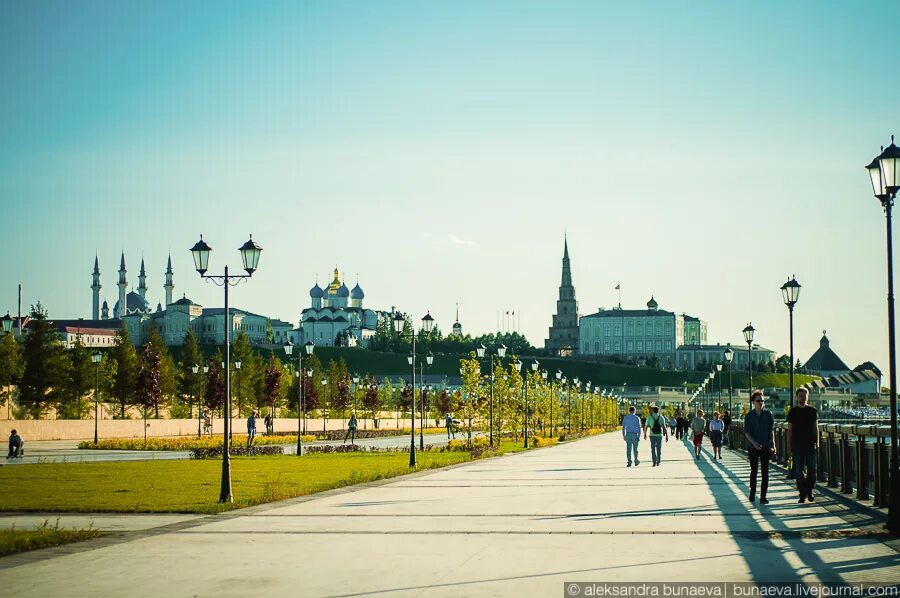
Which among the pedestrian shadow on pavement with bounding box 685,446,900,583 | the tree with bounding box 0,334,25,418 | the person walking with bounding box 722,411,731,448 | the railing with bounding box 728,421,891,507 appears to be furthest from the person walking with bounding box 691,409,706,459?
the tree with bounding box 0,334,25,418

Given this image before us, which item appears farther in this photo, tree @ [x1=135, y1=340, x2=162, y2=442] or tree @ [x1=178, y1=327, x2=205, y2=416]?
tree @ [x1=178, y1=327, x2=205, y2=416]

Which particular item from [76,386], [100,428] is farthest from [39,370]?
[100,428]

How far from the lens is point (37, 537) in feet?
43.7

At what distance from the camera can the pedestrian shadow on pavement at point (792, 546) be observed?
34.1 ft

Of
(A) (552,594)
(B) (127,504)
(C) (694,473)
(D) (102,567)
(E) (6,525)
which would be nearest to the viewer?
(A) (552,594)

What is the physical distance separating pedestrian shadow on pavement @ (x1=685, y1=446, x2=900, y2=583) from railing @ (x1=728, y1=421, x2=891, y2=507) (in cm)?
124

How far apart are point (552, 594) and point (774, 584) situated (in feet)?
6.76

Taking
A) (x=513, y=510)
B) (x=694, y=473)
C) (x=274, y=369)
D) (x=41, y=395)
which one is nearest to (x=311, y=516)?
(x=513, y=510)

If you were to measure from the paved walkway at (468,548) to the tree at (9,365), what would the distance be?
47.3m

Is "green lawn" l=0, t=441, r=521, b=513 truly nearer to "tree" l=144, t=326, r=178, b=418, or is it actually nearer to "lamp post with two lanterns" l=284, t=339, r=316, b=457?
"lamp post with two lanterns" l=284, t=339, r=316, b=457

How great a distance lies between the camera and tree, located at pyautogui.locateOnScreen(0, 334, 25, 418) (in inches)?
2411

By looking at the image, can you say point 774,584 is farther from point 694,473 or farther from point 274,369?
point 274,369

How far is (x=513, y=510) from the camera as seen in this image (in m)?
17.0

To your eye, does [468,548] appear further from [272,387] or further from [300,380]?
[272,387]
